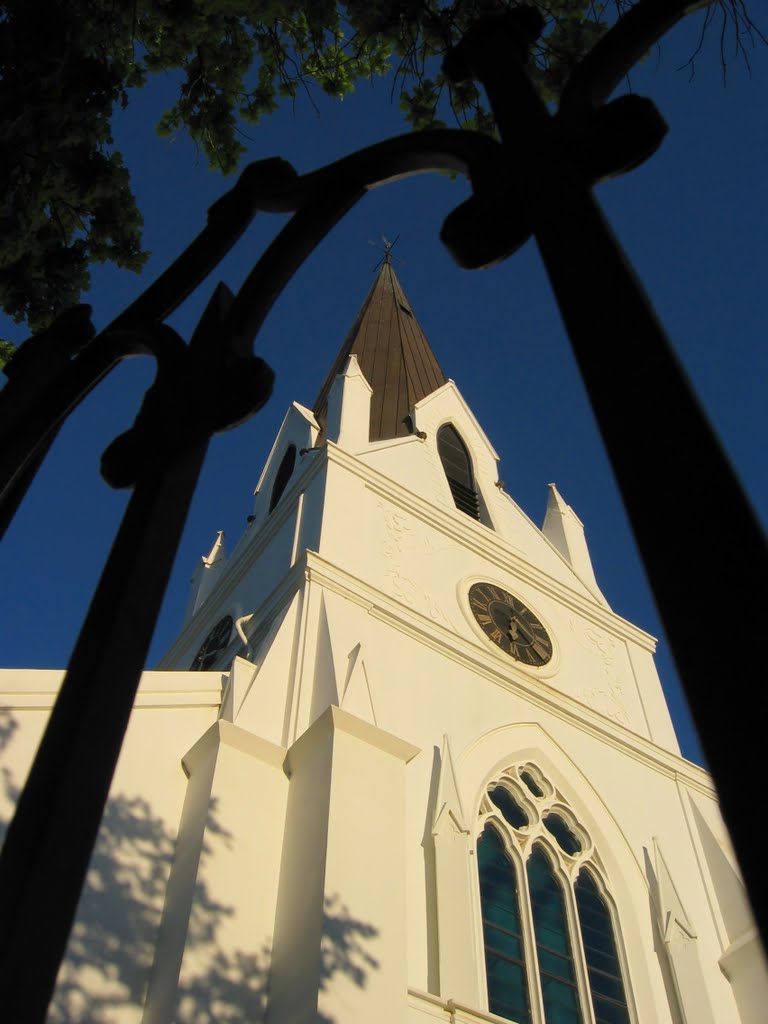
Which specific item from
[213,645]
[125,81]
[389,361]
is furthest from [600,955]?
[389,361]

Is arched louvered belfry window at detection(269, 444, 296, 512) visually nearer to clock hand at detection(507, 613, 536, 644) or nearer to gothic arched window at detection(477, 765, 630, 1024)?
clock hand at detection(507, 613, 536, 644)

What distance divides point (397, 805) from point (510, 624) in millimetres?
6428

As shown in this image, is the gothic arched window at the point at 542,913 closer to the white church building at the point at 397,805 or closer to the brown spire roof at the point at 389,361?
the white church building at the point at 397,805

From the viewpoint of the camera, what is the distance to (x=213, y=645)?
54.7ft

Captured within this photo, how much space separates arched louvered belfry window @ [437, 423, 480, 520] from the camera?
1937cm

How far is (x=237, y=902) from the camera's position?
8469 millimetres

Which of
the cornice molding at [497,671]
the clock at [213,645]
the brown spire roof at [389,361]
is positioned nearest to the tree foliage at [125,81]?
the cornice molding at [497,671]

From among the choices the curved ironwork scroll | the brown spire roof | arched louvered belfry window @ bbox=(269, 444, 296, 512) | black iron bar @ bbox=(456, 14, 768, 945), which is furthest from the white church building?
the brown spire roof

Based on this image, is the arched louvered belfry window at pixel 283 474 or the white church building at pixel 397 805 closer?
the white church building at pixel 397 805

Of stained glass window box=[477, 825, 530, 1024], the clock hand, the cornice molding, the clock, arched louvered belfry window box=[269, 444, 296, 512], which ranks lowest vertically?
stained glass window box=[477, 825, 530, 1024]

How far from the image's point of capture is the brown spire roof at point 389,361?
23500mm

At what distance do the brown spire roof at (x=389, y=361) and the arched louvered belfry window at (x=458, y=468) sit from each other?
37.2 inches

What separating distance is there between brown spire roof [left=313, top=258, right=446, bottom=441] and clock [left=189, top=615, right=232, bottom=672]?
636cm

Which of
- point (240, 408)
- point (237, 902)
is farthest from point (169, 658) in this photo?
point (240, 408)
